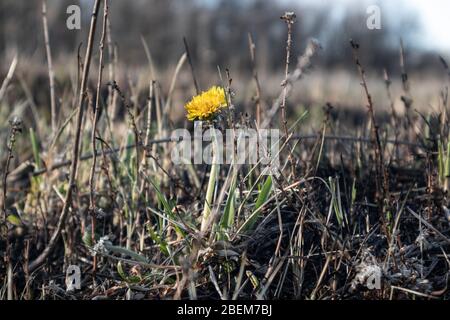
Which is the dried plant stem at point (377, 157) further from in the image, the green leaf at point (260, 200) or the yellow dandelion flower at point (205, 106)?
the yellow dandelion flower at point (205, 106)

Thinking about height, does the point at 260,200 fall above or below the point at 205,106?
below

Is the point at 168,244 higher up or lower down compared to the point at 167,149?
lower down

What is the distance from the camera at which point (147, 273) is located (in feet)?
5.86

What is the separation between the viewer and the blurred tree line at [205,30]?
1980cm

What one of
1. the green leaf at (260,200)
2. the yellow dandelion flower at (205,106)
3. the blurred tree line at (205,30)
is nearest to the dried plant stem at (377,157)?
the green leaf at (260,200)

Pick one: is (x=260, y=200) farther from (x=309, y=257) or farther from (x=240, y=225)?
(x=309, y=257)

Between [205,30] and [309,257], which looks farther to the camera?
[205,30]

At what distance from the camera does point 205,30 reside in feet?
87.7

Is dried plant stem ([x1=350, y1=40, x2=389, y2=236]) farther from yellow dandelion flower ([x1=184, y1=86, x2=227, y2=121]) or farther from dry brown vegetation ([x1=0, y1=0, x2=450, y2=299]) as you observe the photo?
yellow dandelion flower ([x1=184, y1=86, x2=227, y2=121])

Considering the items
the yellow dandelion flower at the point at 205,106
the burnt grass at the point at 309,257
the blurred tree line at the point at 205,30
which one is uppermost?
the blurred tree line at the point at 205,30

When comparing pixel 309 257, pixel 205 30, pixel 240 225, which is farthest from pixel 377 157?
pixel 205 30
